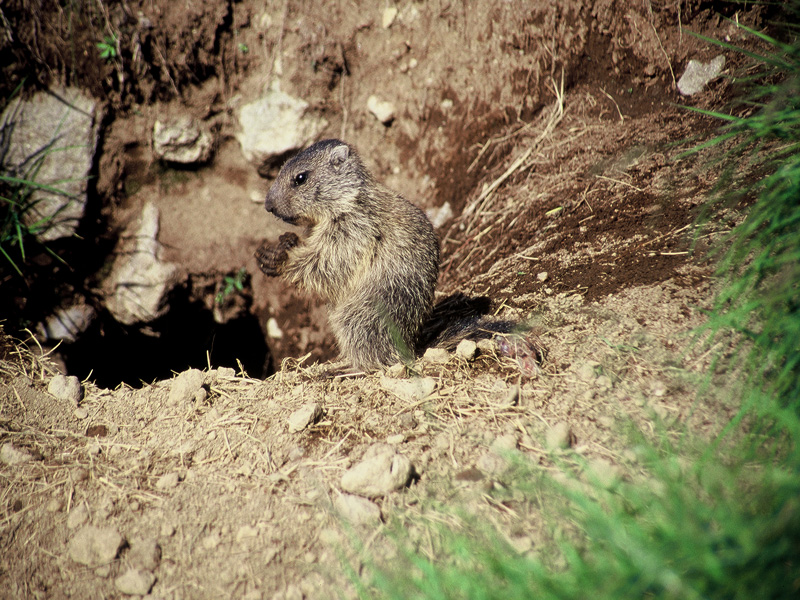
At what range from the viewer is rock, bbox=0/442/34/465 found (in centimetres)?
271

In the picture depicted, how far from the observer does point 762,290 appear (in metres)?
2.13

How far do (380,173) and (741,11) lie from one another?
3.76 metres

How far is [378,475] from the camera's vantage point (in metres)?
2.23

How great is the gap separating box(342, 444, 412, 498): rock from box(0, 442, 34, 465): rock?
189 centimetres

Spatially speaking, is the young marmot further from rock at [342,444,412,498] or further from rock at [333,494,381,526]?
rock at [333,494,381,526]

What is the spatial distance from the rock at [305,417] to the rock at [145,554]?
2.74ft

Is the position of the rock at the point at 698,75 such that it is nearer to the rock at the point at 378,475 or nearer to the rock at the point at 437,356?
the rock at the point at 437,356

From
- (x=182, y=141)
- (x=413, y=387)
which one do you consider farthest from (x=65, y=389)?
(x=182, y=141)

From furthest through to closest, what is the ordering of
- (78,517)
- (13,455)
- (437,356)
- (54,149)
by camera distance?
(54,149)
(437,356)
(13,455)
(78,517)

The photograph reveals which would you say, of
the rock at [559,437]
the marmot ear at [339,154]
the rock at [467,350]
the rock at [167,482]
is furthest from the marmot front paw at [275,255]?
the rock at [559,437]

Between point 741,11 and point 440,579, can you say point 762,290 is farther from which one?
point 741,11

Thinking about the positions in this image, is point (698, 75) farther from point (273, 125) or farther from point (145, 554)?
point (145, 554)

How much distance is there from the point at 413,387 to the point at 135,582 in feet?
5.37

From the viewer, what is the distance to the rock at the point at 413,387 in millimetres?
2877
